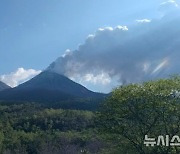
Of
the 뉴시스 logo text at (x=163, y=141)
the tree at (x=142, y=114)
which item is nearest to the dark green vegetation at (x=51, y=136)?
the tree at (x=142, y=114)

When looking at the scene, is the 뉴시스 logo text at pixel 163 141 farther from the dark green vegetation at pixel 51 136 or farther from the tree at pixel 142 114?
the dark green vegetation at pixel 51 136

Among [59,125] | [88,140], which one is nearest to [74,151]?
[88,140]

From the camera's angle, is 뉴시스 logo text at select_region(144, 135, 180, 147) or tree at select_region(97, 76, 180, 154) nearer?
뉴시스 logo text at select_region(144, 135, 180, 147)

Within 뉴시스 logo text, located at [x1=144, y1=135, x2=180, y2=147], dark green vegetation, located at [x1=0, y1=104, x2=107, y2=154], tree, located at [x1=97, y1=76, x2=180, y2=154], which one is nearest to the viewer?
뉴시스 logo text, located at [x1=144, y1=135, x2=180, y2=147]

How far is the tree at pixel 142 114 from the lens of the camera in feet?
84.4

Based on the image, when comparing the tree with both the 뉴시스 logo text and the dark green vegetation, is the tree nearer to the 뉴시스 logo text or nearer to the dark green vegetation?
the 뉴시스 logo text

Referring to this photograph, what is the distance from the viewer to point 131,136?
26609mm

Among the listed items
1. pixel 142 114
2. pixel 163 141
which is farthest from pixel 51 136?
pixel 163 141

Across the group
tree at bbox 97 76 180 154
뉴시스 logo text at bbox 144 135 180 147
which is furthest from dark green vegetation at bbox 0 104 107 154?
뉴시스 logo text at bbox 144 135 180 147

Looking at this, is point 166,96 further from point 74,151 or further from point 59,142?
point 59,142

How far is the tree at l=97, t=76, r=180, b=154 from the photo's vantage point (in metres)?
25.7

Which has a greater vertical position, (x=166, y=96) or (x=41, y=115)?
(x=41, y=115)

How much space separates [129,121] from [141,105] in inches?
52.6

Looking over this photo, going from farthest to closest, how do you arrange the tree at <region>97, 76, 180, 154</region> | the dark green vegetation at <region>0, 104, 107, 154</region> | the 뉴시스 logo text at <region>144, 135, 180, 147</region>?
1. the dark green vegetation at <region>0, 104, 107, 154</region>
2. the tree at <region>97, 76, 180, 154</region>
3. the 뉴시스 logo text at <region>144, 135, 180, 147</region>
